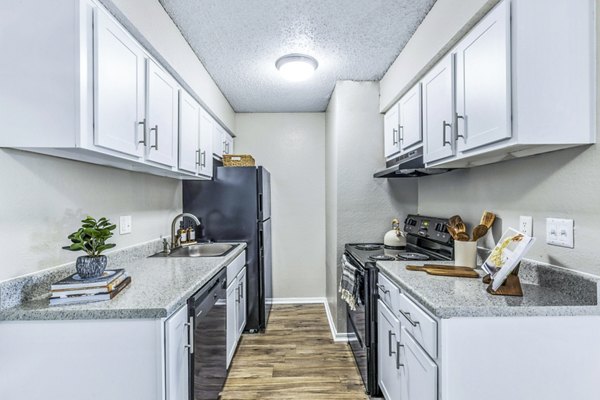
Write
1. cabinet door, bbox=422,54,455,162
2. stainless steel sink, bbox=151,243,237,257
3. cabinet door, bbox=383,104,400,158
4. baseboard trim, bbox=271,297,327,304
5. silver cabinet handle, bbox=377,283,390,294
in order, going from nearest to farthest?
cabinet door, bbox=422,54,455,162, silver cabinet handle, bbox=377,283,390,294, cabinet door, bbox=383,104,400,158, stainless steel sink, bbox=151,243,237,257, baseboard trim, bbox=271,297,327,304

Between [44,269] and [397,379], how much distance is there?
175 cm

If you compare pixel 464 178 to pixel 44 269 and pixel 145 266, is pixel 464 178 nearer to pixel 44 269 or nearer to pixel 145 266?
pixel 145 266

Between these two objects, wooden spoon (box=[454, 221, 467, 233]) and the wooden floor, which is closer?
wooden spoon (box=[454, 221, 467, 233])

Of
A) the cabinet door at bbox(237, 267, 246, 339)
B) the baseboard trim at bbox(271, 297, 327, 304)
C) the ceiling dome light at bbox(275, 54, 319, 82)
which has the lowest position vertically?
the baseboard trim at bbox(271, 297, 327, 304)

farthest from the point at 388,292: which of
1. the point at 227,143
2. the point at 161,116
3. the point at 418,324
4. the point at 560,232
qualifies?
the point at 227,143

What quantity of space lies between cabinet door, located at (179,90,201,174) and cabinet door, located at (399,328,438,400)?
1749 millimetres

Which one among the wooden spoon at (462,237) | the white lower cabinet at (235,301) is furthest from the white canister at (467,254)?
the white lower cabinet at (235,301)

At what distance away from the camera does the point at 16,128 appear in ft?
4.01

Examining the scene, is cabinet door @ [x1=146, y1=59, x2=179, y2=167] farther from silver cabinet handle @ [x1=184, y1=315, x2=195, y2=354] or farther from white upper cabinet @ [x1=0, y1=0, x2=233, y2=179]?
silver cabinet handle @ [x1=184, y1=315, x2=195, y2=354]

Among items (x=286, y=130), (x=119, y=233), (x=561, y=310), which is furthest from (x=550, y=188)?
(x=286, y=130)

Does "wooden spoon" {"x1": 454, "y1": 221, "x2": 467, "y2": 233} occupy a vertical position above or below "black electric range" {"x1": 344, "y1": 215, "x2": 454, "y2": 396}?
above

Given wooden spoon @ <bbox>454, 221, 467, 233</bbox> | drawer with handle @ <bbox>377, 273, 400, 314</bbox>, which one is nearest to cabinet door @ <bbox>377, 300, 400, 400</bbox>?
drawer with handle @ <bbox>377, 273, 400, 314</bbox>

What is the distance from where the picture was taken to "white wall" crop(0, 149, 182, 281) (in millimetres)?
1276

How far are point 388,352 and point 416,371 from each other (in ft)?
1.39
